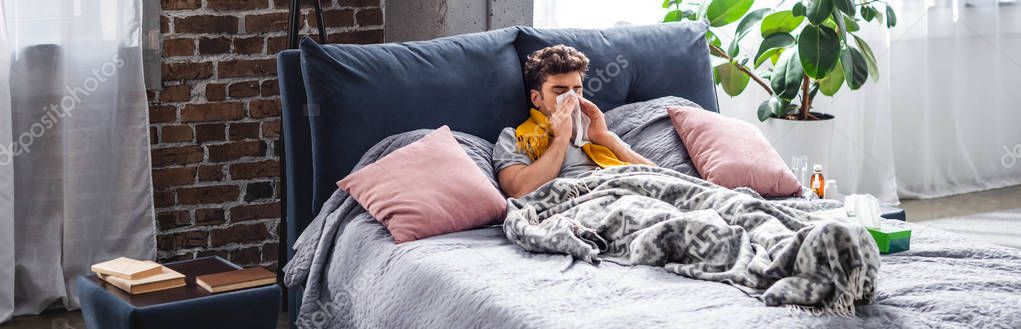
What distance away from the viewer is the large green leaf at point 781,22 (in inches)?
163

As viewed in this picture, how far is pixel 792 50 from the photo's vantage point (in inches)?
164

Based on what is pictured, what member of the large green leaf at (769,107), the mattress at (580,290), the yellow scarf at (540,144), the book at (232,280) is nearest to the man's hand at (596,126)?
the yellow scarf at (540,144)

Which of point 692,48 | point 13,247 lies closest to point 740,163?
point 692,48

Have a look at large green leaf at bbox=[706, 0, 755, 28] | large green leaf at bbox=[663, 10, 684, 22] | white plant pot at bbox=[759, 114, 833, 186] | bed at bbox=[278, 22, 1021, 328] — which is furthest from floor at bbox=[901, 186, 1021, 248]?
bed at bbox=[278, 22, 1021, 328]

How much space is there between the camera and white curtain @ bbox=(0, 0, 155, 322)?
10.8ft

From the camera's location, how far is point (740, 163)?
2.98 meters

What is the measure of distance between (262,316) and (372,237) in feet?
1.03

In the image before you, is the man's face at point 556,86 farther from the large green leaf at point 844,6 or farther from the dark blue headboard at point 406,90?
the large green leaf at point 844,6

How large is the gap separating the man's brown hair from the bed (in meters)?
0.07

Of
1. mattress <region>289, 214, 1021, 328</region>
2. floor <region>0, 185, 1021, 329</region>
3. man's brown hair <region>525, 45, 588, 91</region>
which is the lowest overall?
floor <region>0, 185, 1021, 329</region>

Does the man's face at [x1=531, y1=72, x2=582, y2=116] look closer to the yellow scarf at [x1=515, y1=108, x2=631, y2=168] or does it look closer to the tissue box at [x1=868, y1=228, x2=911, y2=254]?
the yellow scarf at [x1=515, y1=108, x2=631, y2=168]

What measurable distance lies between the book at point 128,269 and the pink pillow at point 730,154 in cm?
142

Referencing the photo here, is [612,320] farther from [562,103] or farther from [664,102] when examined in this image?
[664,102]

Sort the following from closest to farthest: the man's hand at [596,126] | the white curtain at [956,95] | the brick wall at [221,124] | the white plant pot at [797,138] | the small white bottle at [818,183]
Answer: the man's hand at [596,126]
the small white bottle at [818,183]
the brick wall at [221,124]
the white plant pot at [797,138]
the white curtain at [956,95]
